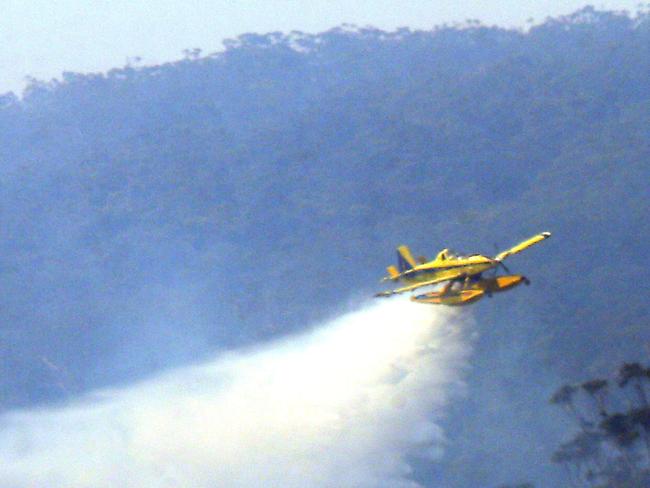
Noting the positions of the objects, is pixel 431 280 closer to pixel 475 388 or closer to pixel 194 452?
pixel 194 452

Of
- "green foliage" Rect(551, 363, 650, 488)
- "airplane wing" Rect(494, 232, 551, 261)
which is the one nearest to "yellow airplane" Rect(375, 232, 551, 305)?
"airplane wing" Rect(494, 232, 551, 261)

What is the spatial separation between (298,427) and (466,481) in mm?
38562

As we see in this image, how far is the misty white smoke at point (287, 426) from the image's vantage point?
136 m

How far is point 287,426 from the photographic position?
138m

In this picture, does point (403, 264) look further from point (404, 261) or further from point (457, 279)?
point (457, 279)

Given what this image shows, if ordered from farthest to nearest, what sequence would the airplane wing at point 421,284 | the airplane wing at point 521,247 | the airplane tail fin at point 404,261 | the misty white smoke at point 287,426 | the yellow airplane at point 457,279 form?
the misty white smoke at point 287,426 < the airplane tail fin at point 404,261 < the airplane wing at point 521,247 < the airplane wing at point 421,284 < the yellow airplane at point 457,279

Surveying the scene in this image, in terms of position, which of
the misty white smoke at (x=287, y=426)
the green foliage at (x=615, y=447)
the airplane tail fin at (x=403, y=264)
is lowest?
the green foliage at (x=615, y=447)

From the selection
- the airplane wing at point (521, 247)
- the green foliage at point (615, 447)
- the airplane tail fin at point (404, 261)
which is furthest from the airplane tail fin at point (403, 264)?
the green foliage at point (615, 447)

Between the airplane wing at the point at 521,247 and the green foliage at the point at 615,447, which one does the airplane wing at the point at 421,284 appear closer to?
the airplane wing at the point at 521,247

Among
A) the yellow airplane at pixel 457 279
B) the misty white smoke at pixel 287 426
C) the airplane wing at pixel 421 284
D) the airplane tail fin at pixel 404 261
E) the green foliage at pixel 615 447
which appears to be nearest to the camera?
the yellow airplane at pixel 457 279

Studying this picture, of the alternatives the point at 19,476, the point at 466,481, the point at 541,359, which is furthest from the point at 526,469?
the point at 19,476

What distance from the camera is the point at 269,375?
139375 mm

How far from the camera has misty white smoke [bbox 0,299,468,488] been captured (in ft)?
445

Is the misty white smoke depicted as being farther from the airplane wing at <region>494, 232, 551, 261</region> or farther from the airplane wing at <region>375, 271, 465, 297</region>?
the airplane wing at <region>375, 271, 465, 297</region>
